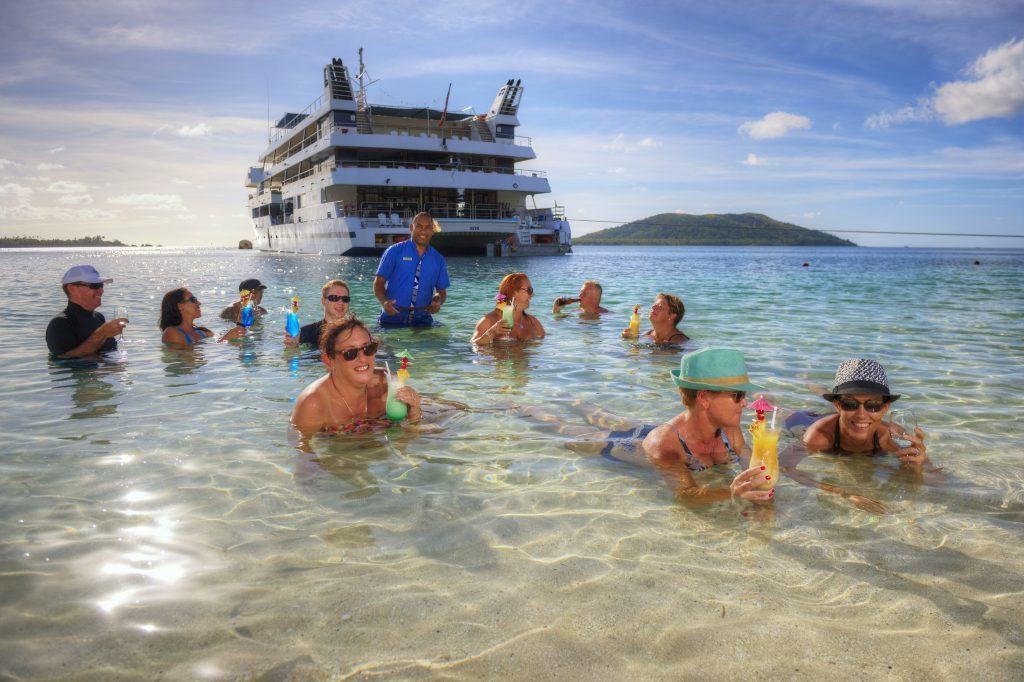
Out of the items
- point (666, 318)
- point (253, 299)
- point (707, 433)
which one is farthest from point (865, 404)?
point (253, 299)

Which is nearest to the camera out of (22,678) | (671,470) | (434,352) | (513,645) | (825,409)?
(22,678)

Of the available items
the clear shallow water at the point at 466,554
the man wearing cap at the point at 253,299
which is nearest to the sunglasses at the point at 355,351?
the clear shallow water at the point at 466,554

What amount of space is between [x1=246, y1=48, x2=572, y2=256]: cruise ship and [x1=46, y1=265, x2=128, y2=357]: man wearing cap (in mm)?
27011

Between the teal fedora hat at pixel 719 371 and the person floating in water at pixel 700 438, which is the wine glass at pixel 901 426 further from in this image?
the teal fedora hat at pixel 719 371

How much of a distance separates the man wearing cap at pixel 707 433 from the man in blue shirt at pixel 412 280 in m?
5.48

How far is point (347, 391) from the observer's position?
460 cm

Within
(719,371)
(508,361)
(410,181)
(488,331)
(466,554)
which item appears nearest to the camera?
(466,554)

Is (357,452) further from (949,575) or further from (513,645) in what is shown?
(949,575)

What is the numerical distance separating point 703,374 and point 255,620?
2381mm

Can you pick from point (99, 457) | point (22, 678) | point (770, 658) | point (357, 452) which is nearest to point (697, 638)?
point (770, 658)

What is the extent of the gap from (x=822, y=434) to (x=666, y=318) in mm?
4218

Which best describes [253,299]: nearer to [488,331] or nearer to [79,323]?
[79,323]

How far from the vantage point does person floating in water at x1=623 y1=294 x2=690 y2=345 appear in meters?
8.30

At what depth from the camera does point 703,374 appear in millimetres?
3381
